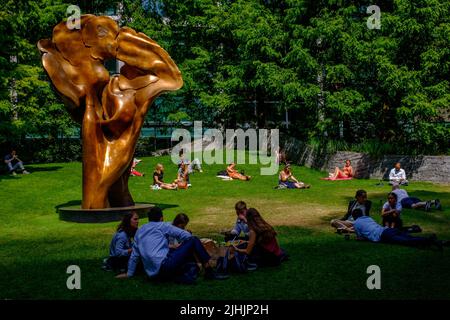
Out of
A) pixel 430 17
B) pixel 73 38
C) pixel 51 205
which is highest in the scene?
pixel 430 17

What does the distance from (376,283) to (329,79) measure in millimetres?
23426

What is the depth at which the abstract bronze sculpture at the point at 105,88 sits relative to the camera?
1504 cm

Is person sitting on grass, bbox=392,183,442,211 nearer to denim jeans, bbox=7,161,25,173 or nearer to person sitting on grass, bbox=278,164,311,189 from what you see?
person sitting on grass, bbox=278,164,311,189

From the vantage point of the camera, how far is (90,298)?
7508 millimetres

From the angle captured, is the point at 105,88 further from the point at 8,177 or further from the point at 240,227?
the point at 8,177

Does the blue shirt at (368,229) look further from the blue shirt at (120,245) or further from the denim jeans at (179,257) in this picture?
the blue shirt at (120,245)

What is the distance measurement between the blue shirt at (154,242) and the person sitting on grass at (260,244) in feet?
4.18

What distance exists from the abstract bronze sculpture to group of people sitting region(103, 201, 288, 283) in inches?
230

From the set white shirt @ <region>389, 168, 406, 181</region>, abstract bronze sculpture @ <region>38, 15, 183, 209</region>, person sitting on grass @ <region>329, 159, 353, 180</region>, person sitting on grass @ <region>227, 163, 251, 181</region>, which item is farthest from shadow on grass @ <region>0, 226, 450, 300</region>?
person sitting on grass @ <region>329, 159, 353, 180</region>

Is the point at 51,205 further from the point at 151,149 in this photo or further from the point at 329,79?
the point at 151,149

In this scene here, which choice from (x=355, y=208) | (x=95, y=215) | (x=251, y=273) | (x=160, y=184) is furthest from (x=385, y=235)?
(x=160, y=184)

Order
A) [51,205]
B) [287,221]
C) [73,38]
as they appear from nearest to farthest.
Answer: [287,221], [73,38], [51,205]

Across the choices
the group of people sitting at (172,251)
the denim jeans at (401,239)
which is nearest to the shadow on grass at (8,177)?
the group of people sitting at (172,251)
